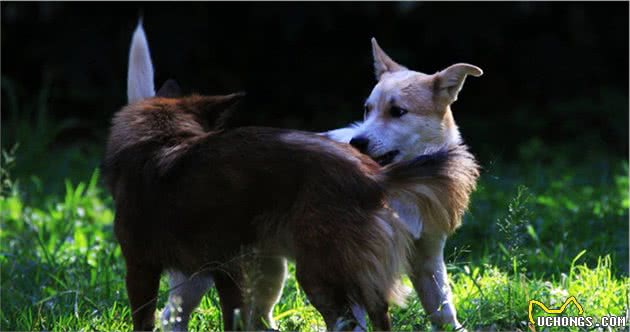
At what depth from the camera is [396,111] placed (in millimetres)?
4695

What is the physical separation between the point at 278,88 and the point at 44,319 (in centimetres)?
580

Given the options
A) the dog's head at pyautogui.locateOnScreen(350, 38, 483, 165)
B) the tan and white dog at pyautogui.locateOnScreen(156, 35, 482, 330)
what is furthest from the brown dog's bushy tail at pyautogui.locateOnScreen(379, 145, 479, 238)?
the dog's head at pyautogui.locateOnScreen(350, 38, 483, 165)

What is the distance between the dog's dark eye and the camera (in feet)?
15.4

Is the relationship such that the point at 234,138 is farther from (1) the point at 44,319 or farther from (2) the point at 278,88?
(2) the point at 278,88

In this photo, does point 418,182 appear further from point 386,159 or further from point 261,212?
point 386,159

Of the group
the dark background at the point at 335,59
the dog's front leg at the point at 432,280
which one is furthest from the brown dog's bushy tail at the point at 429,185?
the dark background at the point at 335,59

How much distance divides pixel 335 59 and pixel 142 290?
6100 millimetres

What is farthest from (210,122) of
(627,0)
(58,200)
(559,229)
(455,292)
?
(627,0)

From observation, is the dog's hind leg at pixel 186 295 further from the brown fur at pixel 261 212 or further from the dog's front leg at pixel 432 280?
the dog's front leg at pixel 432 280

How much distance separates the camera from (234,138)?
3697 mm

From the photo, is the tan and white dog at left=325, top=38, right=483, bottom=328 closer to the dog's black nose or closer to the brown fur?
the dog's black nose

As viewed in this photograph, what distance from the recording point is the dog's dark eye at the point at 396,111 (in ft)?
15.4

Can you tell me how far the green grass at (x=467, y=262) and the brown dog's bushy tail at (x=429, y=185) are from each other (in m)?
0.24

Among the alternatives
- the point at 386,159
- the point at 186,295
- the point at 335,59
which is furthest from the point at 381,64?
the point at 335,59
